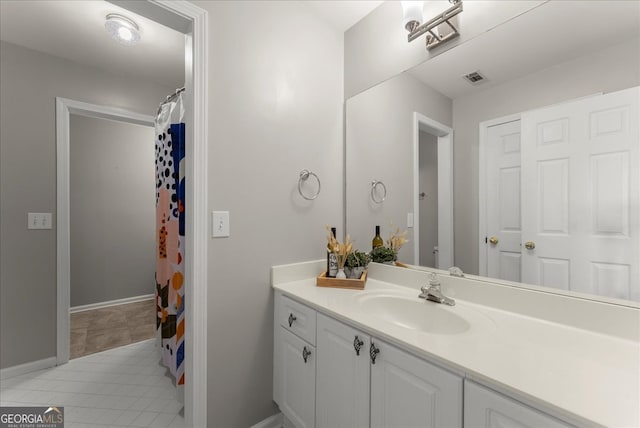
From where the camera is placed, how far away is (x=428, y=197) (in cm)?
144

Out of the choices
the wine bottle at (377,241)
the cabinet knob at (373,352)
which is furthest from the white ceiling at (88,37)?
the cabinet knob at (373,352)

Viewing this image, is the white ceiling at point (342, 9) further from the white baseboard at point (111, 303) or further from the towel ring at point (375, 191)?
the white baseboard at point (111, 303)

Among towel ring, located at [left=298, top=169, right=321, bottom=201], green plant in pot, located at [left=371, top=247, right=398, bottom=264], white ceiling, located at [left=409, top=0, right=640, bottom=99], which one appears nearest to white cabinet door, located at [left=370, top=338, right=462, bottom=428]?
green plant in pot, located at [left=371, top=247, right=398, bottom=264]

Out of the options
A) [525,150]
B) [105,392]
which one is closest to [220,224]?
[525,150]

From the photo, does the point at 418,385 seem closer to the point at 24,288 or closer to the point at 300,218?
the point at 300,218

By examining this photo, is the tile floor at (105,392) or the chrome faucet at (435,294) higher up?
the chrome faucet at (435,294)

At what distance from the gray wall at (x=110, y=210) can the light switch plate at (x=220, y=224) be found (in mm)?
3014

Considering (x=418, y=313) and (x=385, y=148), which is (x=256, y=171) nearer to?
(x=385, y=148)

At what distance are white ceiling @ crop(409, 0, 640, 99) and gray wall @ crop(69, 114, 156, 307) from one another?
3.69 meters

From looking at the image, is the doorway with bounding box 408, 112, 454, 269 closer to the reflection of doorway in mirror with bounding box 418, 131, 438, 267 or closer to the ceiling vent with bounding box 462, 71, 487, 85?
the reflection of doorway in mirror with bounding box 418, 131, 438, 267

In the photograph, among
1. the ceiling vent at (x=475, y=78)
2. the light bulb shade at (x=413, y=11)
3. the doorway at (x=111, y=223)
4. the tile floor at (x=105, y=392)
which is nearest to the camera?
the ceiling vent at (x=475, y=78)

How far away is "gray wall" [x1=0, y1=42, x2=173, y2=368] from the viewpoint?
199 cm

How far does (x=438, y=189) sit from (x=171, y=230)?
162cm

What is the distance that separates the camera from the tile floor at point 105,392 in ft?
5.19
